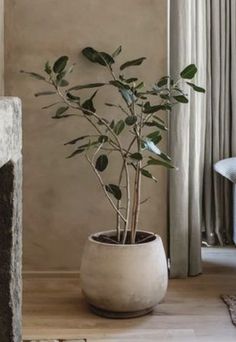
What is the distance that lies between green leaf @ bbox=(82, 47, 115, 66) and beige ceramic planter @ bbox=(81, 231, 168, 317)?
913mm

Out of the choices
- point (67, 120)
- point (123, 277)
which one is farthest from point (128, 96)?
point (123, 277)

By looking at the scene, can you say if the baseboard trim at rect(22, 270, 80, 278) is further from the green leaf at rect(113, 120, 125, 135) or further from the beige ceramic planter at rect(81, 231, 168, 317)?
the green leaf at rect(113, 120, 125, 135)

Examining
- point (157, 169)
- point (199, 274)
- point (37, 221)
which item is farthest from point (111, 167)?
point (199, 274)

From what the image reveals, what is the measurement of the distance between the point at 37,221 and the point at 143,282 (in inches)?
33.6

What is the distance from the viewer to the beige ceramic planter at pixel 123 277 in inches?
101

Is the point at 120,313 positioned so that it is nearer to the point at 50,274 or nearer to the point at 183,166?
the point at 50,274

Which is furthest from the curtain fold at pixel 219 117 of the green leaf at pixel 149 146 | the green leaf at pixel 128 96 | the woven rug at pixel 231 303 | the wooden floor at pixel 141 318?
the green leaf at pixel 149 146

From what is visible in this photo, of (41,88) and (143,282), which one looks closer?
(143,282)

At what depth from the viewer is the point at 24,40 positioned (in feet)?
10.2

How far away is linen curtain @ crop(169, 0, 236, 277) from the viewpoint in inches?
123

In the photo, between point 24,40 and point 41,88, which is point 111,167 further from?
point 24,40

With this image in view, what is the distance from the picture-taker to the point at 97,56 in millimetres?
2992

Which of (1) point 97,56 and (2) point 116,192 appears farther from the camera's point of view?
(1) point 97,56

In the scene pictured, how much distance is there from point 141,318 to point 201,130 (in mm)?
1494
